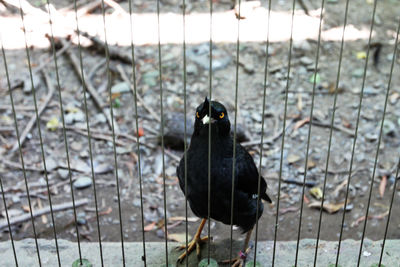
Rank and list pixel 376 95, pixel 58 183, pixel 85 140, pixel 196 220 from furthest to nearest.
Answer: pixel 376 95
pixel 85 140
pixel 58 183
pixel 196 220

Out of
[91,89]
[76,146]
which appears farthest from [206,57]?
[76,146]

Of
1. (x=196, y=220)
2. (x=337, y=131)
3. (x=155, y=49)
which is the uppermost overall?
(x=155, y=49)

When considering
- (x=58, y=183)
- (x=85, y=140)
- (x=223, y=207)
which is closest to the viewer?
(x=223, y=207)

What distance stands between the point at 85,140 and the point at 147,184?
1.12m

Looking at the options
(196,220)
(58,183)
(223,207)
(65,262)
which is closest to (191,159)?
(223,207)

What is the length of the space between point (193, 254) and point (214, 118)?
1.13 metres

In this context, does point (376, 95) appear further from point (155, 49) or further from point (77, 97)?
point (77, 97)

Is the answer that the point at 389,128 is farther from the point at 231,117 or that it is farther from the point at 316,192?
the point at 231,117

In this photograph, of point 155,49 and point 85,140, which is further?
point 155,49

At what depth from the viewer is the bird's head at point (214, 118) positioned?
372 centimetres

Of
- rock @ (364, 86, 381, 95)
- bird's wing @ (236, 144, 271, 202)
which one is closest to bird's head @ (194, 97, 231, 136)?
bird's wing @ (236, 144, 271, 202)

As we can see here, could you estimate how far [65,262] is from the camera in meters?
3.92

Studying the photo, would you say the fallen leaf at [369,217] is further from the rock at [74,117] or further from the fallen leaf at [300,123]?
the rock at [74,117]

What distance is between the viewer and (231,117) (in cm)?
681
